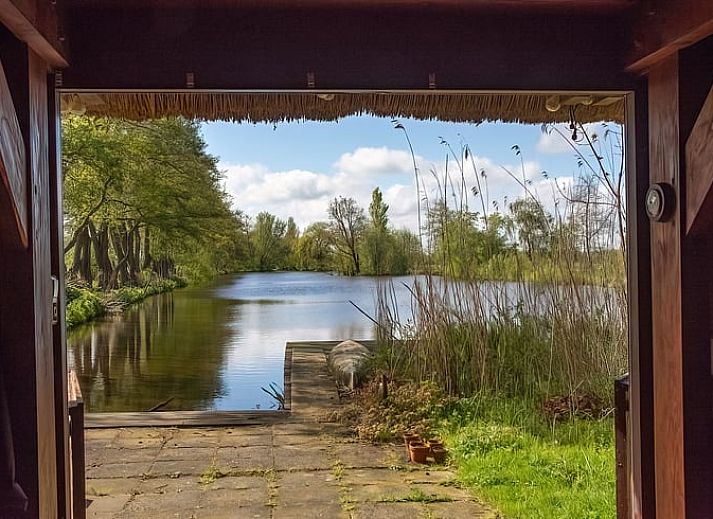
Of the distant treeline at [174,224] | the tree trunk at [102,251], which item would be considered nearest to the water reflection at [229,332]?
the distant treeline at [174,224]

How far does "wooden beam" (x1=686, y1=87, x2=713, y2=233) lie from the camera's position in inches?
61.5

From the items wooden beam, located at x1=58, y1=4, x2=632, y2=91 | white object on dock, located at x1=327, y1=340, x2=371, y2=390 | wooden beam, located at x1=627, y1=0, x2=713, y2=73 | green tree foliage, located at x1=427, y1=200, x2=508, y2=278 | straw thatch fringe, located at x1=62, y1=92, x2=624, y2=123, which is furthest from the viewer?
white object on dock, located at x1=327, y1=340, x2=371, y2=390

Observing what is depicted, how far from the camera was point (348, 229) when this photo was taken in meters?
6.00

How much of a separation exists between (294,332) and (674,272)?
21.8 ft

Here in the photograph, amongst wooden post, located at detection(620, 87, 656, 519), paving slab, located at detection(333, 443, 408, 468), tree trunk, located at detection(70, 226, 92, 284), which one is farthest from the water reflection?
wooden post, located at detection(620, 87, 656, 519)

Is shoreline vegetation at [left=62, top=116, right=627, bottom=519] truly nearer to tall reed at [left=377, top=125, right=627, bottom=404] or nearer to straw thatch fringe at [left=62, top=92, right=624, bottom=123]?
tall reed at [left=377, top=125, right=627, bottom=404]

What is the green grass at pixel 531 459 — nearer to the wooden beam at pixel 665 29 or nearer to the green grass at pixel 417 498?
the green grass at pixel 417 498

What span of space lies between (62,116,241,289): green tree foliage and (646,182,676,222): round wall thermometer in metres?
8.30

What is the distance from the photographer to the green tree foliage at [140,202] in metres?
10.1

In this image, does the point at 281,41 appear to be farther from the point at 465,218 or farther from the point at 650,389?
the point at 465,218

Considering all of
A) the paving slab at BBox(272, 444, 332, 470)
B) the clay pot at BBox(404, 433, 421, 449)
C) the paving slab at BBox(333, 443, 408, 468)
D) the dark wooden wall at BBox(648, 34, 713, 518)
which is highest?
the dark wooden wall at BBox(648, 34, 713, 518)

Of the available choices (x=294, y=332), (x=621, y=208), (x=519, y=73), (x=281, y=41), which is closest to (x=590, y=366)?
(x=621, y=208)

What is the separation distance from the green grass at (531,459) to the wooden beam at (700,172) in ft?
5.16

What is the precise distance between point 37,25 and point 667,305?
1.70m
